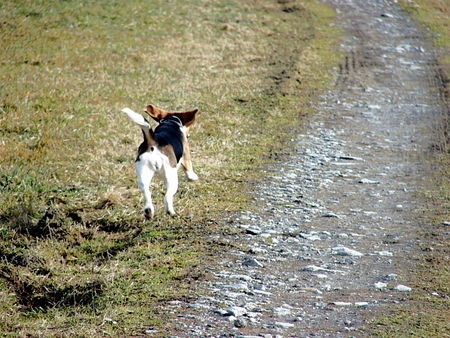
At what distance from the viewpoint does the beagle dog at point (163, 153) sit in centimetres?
665

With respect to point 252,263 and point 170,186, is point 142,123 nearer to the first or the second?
point 170,186

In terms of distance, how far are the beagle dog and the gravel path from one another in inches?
34.3

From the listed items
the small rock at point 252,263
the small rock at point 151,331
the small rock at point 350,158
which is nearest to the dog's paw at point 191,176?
the small rock at point 252,263

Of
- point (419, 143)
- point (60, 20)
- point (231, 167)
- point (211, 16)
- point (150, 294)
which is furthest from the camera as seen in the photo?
point (211, 16)

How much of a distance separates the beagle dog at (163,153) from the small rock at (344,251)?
1.87 meters

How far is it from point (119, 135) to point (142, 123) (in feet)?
13.8

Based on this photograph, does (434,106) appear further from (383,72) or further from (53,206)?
(53,206)

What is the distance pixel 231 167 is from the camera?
9.46 meters

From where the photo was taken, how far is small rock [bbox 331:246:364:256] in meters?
6.64

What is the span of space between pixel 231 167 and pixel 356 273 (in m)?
3.62


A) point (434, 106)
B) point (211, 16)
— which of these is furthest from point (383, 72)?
point (211, 16)

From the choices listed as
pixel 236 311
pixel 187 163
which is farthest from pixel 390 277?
pixel 187 163

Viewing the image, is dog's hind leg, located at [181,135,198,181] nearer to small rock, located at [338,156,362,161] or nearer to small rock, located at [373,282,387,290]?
small rock, located at [338,156,362,161]

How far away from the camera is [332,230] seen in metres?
7.31
